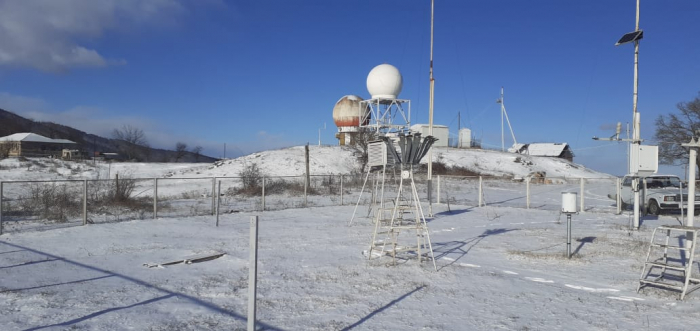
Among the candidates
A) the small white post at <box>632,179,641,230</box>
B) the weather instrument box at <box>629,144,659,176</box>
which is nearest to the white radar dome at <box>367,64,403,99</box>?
the small white post at <box>632,179,641,230</box>

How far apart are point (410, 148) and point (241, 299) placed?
179 inches

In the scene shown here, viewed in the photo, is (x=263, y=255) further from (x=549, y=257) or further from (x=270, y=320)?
(x=549, y=257)

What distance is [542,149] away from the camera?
76.9 meters

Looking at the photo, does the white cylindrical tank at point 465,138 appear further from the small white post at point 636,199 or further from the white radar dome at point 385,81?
the small white post at point 636,199

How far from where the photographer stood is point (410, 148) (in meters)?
9.72

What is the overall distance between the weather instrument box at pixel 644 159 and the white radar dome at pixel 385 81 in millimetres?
19677

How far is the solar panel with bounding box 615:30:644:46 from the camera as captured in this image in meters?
14.9

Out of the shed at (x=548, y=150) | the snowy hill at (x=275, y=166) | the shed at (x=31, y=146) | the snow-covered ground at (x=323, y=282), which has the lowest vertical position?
the snow-covered ground at (x=323, y=282)

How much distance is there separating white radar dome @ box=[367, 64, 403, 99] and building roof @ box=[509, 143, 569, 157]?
4573 centimetres

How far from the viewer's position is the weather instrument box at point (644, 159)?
478 inches

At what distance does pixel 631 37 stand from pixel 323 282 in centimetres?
1297

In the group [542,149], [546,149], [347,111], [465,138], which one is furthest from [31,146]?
[546,149]

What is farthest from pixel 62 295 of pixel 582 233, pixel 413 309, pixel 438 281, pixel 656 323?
pixel 582 233

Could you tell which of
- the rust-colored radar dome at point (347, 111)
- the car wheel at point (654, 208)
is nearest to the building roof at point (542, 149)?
the rust-colored radar dome at point (347, 111)
